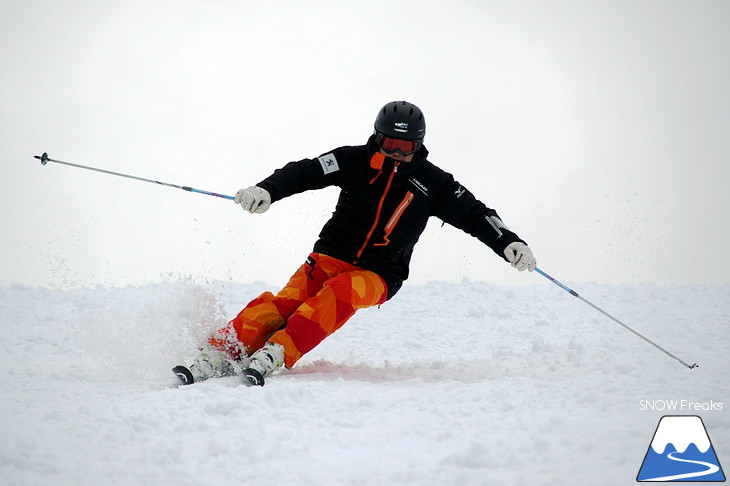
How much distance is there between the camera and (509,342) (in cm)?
545

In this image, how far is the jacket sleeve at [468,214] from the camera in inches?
173

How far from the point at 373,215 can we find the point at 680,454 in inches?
91.4

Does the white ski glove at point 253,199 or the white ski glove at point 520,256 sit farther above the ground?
the white ski glove at point 253,199

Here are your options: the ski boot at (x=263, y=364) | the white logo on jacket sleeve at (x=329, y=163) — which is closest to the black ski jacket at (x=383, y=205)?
the white logo on jacket sleeve at (x=329, y=163)

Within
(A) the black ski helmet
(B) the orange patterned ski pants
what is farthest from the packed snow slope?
(A) the black ski helmet

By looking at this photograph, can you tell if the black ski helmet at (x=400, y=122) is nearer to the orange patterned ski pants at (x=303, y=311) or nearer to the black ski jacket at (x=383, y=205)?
the black ski jacket at (x=383, y=205)

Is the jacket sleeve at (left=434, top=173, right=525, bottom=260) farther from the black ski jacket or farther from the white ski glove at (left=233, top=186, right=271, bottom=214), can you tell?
the white ski glove at (left=233, top=186, right=271, bottom=214)

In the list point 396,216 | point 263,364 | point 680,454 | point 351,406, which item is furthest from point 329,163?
point 680,454

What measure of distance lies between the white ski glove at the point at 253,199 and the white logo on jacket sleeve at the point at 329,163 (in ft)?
1.56

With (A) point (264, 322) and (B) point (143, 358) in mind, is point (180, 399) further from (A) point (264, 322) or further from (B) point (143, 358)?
(B) point (143, 358)

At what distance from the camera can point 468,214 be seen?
4.45m

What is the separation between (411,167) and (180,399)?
82.7 inches

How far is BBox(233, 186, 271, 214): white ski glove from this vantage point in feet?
13.1

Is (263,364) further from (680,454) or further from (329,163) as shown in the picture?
(680,454)
